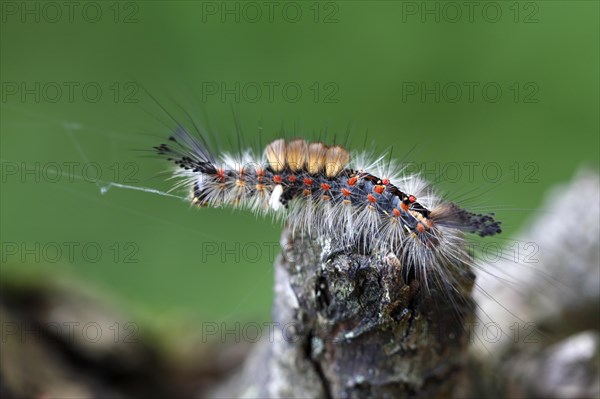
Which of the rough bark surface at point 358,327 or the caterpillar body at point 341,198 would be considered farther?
the caterpillar body at point 341,198

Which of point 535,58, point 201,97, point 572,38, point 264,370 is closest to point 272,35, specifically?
point 201,97

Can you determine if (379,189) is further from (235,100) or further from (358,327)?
(235,100)

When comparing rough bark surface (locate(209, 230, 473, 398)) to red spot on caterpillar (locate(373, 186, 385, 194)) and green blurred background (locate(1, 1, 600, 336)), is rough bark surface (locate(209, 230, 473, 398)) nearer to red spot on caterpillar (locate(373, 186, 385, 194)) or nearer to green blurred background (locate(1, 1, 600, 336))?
red spot on caterpillar (locate(373, 186, 385, 194))

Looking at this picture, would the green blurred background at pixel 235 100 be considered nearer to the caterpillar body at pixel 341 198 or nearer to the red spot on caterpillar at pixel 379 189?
the caterpillar body at pixel 341 198

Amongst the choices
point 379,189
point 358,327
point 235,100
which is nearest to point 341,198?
point 379,189

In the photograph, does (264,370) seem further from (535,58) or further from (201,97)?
(535,58)

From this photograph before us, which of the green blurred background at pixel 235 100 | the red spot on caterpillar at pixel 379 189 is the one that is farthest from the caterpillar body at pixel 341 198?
the green blurred background at pixel 235 100

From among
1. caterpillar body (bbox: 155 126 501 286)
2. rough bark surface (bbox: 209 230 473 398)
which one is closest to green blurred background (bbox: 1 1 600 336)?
caterpillar body (bbox: 155 126 501 286)
